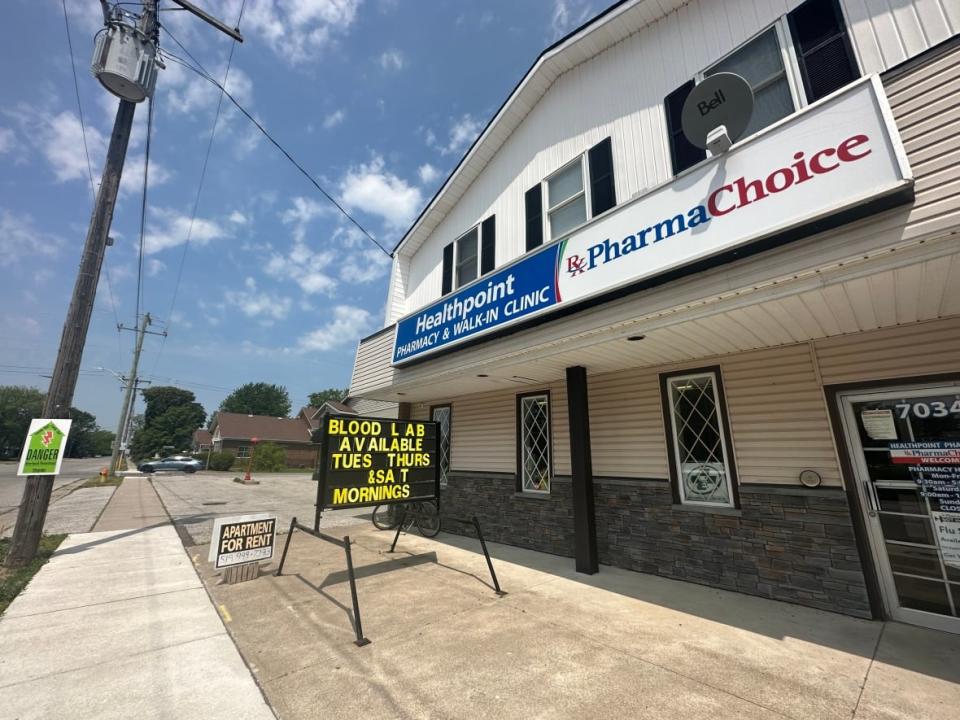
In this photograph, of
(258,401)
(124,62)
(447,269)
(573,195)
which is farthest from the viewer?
(258,401)

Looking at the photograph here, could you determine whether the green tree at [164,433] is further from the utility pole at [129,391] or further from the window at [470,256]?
the window at [470,256]

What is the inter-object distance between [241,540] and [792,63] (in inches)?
371

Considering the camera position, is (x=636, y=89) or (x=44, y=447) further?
(x=44, y=447)

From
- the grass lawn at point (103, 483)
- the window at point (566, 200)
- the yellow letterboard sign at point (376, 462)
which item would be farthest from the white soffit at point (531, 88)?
the grass lawn at point (103, 483)

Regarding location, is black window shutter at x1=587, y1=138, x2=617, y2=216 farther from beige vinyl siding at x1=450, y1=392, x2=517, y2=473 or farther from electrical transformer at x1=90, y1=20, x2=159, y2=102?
electrical transformer at x1=90, y1=20, x2=159, y2=102

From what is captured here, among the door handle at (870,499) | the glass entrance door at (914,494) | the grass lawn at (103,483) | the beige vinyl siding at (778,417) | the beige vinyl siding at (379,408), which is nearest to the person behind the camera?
the glass entrance door at (914,494)

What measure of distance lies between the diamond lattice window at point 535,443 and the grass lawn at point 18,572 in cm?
712

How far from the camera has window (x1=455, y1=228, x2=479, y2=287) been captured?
8.94m

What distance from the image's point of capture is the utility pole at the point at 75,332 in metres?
6.14

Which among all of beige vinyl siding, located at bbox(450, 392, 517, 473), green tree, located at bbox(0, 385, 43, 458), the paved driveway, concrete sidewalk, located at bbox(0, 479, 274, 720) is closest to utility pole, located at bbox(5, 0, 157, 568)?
concrete sidewalk, located at bbox(0, 479, 274, 720)

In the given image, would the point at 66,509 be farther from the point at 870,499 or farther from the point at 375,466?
the point at 870,499

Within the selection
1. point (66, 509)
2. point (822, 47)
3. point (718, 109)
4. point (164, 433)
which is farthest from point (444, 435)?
point (164, 433)

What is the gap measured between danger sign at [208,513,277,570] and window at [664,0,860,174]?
308 inches

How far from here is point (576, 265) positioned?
497cm
